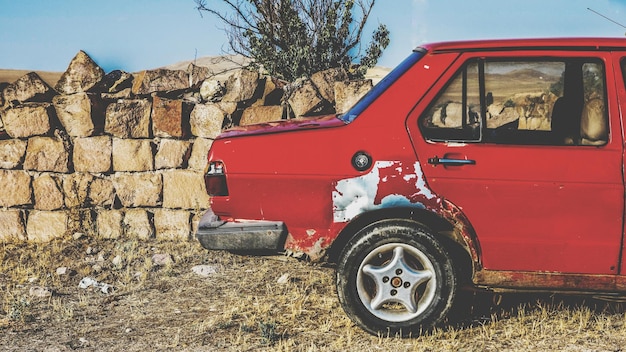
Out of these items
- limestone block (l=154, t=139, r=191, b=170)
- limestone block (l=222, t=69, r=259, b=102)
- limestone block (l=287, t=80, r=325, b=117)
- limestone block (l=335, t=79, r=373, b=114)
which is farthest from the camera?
limestone block (l=154, t=139, r=191, b=170)

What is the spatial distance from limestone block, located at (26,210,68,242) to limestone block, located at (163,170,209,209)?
1.26 m

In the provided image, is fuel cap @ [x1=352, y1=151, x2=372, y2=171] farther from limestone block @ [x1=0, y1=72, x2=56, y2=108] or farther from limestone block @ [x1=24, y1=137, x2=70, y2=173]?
limestone block @ [x1=0, y1=72, x2=56, y2=108]

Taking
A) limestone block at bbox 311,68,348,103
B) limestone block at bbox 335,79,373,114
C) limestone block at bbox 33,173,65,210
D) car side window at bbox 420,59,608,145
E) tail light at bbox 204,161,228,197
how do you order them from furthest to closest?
limestone block at bbox 33,173,65,210 < limestone block at bbox 311,68,348,103 < limestone block at bbox 335,79,373,114 < tail light at bbox 204,161,228,197 < car side window at bbox 420,59,608,145

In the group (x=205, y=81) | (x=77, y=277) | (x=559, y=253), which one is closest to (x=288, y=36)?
(x=205, y=81)

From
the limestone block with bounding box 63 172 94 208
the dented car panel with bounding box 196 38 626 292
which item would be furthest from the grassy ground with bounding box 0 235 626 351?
the limestone block with bounding box 63 172 94 208

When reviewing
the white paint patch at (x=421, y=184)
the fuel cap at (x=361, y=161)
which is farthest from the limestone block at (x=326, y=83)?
the white paint patch at (x=421, y=184)

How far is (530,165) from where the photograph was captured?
153 inches

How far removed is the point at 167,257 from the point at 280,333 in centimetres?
255

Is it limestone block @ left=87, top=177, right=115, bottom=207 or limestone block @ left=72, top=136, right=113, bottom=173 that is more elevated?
limestone block @ left=72, top=136, right=113, bottom=173

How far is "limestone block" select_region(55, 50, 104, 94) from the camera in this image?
767 cm

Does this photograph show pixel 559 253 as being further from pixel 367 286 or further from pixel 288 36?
pixel 288 36

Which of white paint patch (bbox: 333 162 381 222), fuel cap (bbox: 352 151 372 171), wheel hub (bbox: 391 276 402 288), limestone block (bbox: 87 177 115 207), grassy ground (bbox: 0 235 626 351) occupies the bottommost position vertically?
grassy ground (bbox: 0 235 626 351)

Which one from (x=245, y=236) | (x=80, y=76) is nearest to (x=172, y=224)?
(x=80, y=76)

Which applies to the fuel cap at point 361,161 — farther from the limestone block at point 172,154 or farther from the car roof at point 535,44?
the limestone block at point 172,154
